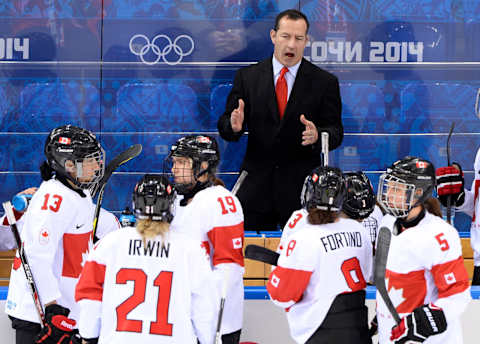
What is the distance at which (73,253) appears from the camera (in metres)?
3.45

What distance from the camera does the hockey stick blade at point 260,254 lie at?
335 cm

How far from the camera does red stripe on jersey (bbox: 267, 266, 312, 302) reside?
3.20 metres

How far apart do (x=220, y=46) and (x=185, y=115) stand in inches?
22.5

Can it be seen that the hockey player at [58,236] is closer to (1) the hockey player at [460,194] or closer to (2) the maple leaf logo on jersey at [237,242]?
(2) the maple leaf logo on jersey at [237,242]

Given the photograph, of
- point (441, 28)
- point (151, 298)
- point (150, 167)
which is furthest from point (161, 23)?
point (151, 298)

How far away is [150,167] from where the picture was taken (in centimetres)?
610

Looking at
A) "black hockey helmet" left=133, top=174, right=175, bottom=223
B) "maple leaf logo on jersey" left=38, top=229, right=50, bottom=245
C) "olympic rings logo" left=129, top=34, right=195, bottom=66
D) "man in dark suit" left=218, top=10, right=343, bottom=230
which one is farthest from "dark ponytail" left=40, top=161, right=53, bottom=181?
"olympic rings logo" left=129, top=34, right=195, bottom=66

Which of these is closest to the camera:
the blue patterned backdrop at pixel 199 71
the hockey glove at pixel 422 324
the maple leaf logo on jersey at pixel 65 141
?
the hockey glove at pixel 422 324

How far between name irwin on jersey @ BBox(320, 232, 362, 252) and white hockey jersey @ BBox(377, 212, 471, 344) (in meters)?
0.15

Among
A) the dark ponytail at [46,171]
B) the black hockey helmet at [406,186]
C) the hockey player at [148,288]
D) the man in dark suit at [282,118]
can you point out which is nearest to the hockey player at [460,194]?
the man in dark suit at [282,118]

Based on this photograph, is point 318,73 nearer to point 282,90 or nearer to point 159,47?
point 282,90

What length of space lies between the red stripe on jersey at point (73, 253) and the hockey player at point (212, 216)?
41cm

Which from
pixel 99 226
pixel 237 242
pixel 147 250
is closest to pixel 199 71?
pixel 99 226

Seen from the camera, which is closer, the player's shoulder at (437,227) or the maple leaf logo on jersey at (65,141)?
the player's shoulder at (437,227)
